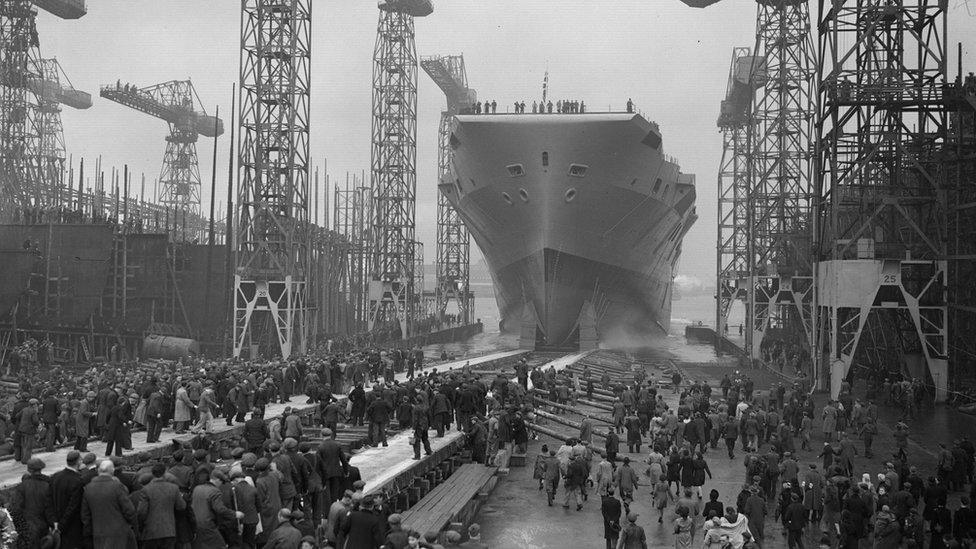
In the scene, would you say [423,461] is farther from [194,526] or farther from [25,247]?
[25,247]

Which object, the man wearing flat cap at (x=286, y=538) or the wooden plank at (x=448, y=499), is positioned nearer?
the man wearing flat cap at (x=286, y=538)

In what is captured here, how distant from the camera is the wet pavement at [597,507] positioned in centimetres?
1245

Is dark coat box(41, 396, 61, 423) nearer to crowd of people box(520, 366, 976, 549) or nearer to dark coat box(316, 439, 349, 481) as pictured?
dark coat box(316, 439, 349, 481)

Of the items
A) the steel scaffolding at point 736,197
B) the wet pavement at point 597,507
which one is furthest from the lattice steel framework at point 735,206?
the wet pavement at point 597,507

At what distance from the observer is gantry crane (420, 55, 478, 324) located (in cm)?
7275

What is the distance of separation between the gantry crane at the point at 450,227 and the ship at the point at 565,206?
2330 cm

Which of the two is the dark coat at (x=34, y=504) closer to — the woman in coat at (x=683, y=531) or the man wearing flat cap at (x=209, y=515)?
the man wearing flat cap at (x=209, y=515)

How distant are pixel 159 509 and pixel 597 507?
326 inches

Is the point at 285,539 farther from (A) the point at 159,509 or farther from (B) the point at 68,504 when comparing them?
(B) the point at 68,504

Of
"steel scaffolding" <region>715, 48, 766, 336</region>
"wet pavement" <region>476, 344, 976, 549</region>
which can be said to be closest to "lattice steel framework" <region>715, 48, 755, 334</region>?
"steel scaffolding" <region>715, 48, 766, 336</region>

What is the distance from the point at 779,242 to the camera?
145ft

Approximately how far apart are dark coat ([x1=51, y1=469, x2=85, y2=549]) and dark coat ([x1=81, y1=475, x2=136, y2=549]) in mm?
189

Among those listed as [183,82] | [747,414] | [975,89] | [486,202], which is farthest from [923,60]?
[183,82]


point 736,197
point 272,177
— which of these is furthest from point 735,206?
point 272,177
